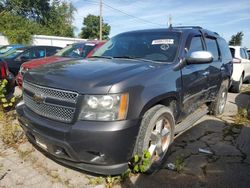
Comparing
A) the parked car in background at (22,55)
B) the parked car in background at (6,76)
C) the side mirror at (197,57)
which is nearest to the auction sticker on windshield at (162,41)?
the side mirror at (197,57)

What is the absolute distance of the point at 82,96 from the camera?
8.72 feet

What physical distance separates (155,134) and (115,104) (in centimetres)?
89

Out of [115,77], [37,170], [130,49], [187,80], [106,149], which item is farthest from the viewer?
[130,49]

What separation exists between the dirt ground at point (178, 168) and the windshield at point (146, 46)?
143cm

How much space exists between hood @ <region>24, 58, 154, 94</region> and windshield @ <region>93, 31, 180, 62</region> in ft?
1.49

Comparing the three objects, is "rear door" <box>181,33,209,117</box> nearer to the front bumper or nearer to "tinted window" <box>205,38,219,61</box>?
"tinted window" <box>205,38,219,61</box>

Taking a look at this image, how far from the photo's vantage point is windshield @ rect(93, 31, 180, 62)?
151 inches

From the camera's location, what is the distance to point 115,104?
2658mm

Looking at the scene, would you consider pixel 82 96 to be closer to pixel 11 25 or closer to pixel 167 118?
pixel 167 118

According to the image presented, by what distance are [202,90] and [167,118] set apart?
1342 mm

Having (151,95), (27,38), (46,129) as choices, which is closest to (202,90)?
(151,95)

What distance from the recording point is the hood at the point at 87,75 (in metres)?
2.69

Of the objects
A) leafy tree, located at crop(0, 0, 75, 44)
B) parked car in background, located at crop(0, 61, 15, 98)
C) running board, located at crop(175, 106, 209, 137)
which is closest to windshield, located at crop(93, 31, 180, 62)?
running board, located at crop(175, 106, 209, 137)

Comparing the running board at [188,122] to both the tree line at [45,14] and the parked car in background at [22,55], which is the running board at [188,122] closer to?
the parked car in background at [22,55]
